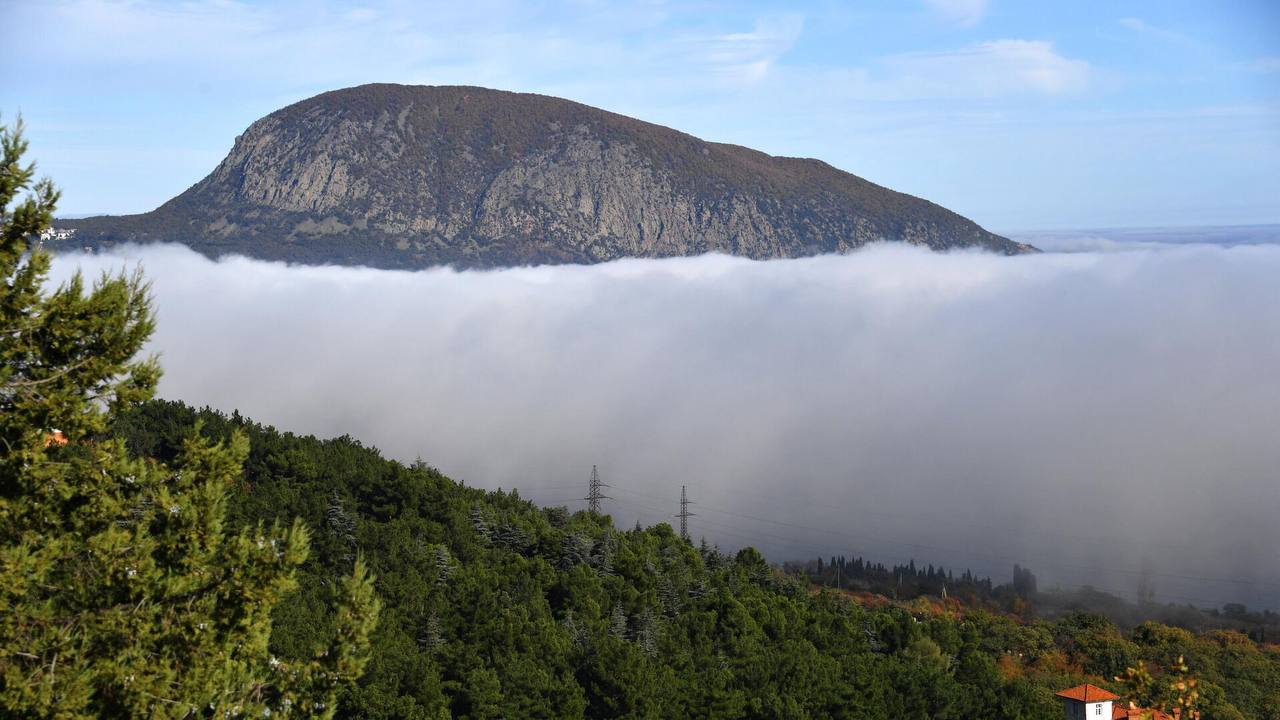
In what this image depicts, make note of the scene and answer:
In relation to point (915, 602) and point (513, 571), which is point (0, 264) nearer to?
point (513, 571)

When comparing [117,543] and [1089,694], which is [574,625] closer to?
[1089,694]

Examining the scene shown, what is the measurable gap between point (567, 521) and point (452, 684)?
46.9 meters

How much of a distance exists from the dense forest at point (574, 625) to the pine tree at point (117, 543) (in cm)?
1538

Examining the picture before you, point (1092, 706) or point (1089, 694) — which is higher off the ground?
point (1089, 694)

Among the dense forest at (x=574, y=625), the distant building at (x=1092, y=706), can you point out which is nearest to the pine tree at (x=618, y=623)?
the dense forest at (x=574, y=625)

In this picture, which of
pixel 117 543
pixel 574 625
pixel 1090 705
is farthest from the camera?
pixel 1090 705

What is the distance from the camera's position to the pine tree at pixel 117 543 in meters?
23.2

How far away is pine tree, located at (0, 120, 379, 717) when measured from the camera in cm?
2325

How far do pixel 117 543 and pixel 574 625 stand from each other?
2077 inches

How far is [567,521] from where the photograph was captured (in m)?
108

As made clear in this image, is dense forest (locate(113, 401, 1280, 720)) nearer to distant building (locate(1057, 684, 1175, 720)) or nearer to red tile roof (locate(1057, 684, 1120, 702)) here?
red tile roof (locate(1057, 684, 1120, 702))

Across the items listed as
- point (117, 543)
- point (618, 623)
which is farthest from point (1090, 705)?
point (117, 543)

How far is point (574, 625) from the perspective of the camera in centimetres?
7512

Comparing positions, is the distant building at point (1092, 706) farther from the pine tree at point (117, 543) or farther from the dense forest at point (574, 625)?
the pine tree at point (117, 543)
